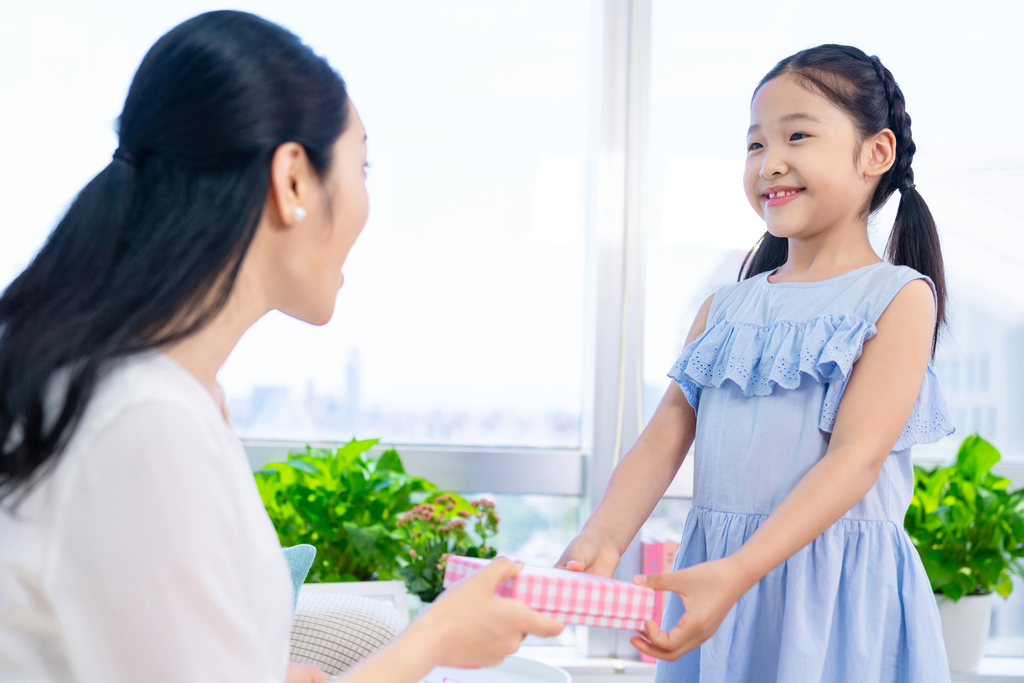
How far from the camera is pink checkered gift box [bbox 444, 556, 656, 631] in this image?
78cm

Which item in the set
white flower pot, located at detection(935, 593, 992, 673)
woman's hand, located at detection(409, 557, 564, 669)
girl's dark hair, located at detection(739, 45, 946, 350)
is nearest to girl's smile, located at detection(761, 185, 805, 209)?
girl's dark hair, located at detection(739, 45, 946, 350)

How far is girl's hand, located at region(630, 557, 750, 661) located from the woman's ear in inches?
20.6

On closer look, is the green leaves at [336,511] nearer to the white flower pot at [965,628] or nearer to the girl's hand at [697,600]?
the girl's hand at [697,600]

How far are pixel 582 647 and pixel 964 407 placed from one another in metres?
1.27

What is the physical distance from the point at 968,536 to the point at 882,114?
1337 mm

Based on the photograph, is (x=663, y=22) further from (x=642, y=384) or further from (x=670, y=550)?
(x=670, y=550)

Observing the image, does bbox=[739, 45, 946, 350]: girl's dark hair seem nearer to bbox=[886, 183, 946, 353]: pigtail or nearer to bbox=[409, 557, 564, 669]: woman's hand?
bbox=[886, 183, 946, 353]: pigtail

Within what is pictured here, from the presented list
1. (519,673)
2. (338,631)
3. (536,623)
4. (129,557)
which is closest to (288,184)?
(129,557)

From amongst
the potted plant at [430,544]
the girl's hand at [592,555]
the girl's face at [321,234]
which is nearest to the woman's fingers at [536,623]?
the girl's hand at [592,555]

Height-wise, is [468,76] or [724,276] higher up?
[468,76]

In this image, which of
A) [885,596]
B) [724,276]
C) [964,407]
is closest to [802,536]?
[885,596]

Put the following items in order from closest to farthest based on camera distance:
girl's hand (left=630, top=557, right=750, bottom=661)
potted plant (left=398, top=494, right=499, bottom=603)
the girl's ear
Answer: girl's hand (left=630, top=557, right=750, bottom=661)
the girl's ear
potted plant (left=398, top=494, right=499, bottom=603)

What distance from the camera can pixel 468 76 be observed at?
2285mm

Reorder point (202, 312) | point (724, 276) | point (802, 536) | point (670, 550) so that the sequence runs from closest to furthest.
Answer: point (202, 312), point (802, 536), point (670, 550), point (724, 276)
